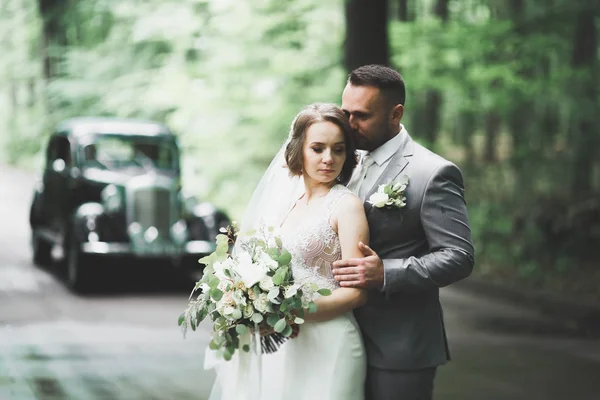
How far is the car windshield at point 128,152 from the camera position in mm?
13188

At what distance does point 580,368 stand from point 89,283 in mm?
6444

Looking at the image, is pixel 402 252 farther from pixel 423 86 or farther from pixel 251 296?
pixel 423 86

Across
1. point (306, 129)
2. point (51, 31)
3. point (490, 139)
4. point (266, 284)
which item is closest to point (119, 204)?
point (306, 129)

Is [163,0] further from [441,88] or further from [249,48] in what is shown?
[441,88]

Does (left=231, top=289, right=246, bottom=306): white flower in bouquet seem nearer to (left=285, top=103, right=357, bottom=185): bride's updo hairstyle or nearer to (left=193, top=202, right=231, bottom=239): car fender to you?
(left=285, top=103, right=357, bottom=185): bride's updo hairstyle

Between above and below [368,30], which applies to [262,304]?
below

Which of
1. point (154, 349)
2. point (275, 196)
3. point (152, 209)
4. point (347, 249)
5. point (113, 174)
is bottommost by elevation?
point (154, 349)

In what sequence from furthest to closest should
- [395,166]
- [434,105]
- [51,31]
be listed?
[51,31], [434,105], [395,166]

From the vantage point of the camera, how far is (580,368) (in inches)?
332

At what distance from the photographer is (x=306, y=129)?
11.3 ft

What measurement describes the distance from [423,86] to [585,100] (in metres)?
2.71

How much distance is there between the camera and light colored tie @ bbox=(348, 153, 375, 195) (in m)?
3.59

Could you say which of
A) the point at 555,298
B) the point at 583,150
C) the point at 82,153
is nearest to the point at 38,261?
the point at 82,153

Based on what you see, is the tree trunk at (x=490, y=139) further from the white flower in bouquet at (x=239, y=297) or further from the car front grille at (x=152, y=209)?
the white flower in bouquet at (x=239, y=297)
